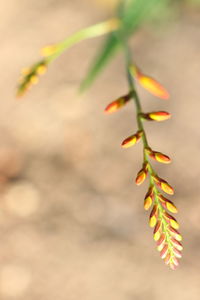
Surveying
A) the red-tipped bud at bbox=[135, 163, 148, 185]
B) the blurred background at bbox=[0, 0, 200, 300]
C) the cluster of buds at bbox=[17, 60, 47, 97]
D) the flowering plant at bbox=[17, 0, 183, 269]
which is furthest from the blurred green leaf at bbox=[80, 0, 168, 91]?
the red-tipped bud at bbox=[135, 163, 148, 185]

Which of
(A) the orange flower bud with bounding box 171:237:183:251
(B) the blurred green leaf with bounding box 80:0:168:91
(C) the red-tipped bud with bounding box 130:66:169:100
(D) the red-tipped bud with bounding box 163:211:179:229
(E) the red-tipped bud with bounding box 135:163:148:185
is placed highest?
(B) the blurred green leaf with bounding box 80:0:168:91

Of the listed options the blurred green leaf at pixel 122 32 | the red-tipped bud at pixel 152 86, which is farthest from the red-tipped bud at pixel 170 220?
the blurred green leaf at pixel 122 32

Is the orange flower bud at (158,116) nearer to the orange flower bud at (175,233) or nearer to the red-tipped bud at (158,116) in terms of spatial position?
the red-tipped bud at (158,116)

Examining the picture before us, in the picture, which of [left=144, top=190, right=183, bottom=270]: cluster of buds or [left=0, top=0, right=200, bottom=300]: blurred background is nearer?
[left=144, top=190, right=183, bottom=270]: cluster of buds

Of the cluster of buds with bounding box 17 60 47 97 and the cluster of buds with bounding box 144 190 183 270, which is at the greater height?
the cluster of buds with bounding box 17 60 47 97

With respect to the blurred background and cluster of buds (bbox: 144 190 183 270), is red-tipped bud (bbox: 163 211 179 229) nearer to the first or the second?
cluster of buds (bbox: 144 190 183 270)

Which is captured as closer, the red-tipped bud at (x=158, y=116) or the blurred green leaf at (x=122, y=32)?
the red-tipped bud at (x=158, y=116)

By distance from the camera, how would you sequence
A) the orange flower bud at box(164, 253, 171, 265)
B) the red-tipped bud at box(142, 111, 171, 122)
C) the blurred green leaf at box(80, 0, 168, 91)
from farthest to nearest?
the blurred green leaf at box(80, 0, 168, 91) → the red-tipped bud at box(142, 111, 171, 122) → the orange flower bud at box(164, 253, 171, 265)

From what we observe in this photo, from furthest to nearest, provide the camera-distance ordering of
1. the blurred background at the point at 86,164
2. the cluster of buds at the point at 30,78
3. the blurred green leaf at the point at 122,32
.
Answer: the blurred background at the point at 86,164
the blurred green leaf at the point at 122,32
the cluster of buds at the point at 30,78

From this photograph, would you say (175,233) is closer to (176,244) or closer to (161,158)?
(176,244)
